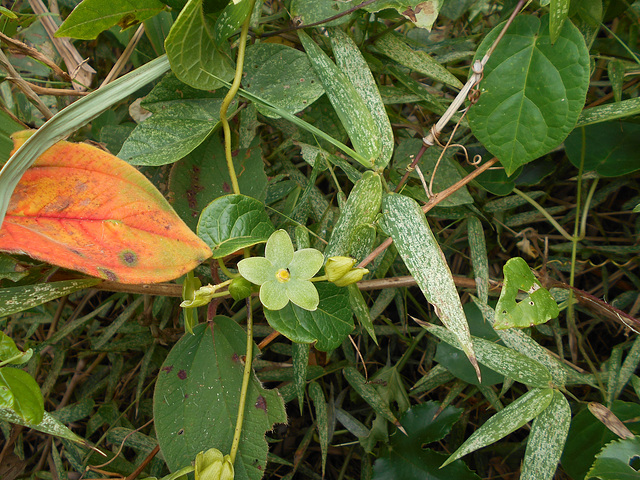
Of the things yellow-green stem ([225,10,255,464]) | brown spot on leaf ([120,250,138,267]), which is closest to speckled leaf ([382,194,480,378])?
yellow-green stem ([225,10,255,464])

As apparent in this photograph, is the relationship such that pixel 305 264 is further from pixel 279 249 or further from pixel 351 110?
pixel 351 110

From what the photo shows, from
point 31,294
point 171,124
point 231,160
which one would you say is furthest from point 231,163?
point 31,294

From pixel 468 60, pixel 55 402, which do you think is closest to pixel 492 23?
pixel 468 60

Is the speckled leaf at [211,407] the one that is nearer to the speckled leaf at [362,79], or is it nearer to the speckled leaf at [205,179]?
the speckled leaf at [205,179]

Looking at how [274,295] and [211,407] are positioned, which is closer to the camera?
[274,295]

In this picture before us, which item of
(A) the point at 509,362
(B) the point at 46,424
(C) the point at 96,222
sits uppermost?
(C) the point at 96,222

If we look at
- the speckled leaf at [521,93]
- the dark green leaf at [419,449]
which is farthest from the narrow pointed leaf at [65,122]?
the dark green leaf at [419,449]
